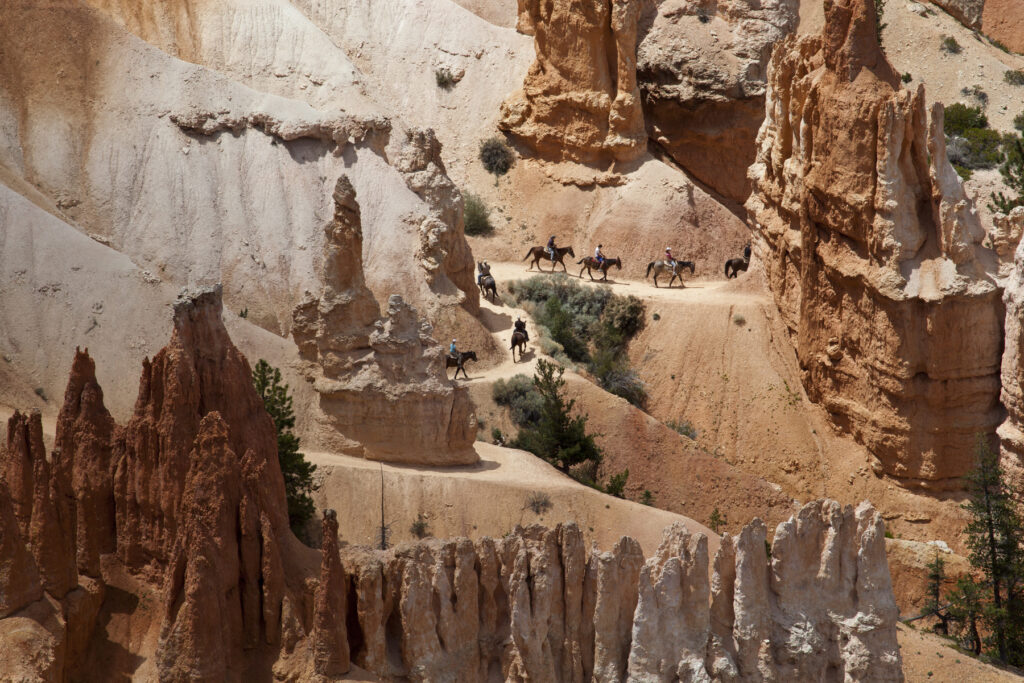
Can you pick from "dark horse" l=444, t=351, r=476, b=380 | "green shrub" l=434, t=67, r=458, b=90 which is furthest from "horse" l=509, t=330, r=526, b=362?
"green shrub" l=434, t=67, r=458, b=90

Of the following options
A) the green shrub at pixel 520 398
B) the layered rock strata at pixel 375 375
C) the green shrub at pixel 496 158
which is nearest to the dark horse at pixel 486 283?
the green shrub at pixel 520 398

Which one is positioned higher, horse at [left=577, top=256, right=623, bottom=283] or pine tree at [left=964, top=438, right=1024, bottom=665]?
horse at [left=577, top=256, right=623, bottom=283]

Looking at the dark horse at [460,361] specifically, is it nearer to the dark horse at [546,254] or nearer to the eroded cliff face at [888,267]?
the eroded cliff face at [888,267]

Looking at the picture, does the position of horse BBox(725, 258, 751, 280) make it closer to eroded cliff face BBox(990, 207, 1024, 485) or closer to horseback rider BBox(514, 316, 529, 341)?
horseback rider BBox(514, 316, 529, 341)

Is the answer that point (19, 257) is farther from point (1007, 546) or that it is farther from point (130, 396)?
point (1007, 546)

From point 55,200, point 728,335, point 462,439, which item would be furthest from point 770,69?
point 55,200

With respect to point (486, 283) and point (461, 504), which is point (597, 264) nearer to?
point (486, 283)
